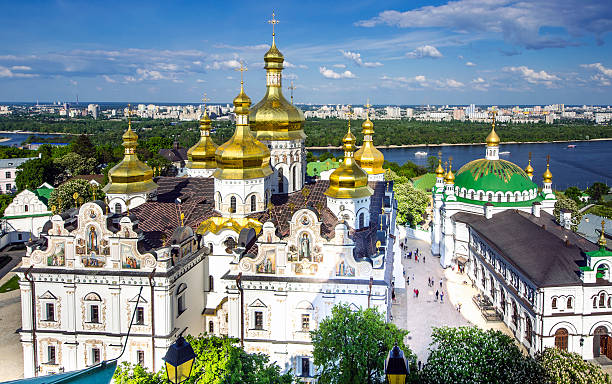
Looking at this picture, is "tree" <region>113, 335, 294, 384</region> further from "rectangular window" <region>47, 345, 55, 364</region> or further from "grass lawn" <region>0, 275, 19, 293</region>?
"grass lawn" <region>0, 275, 19, 293</region>

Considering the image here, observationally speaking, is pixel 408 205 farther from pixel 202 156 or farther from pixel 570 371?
pixel 570 371

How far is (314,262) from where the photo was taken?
11.5 meters

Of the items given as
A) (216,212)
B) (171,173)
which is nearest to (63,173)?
(171,173)

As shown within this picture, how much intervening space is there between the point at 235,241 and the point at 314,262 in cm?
279

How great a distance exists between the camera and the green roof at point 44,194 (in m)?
26.6

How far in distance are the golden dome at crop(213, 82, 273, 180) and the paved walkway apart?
6.88 m

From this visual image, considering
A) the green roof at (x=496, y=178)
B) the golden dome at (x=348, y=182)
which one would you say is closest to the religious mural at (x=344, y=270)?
the golden dome at (x=348, y=182)

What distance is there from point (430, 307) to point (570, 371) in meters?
8.43

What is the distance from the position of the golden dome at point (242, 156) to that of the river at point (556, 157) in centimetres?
3261

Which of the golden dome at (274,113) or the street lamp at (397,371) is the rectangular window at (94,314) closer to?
the golden dome at (274,113)

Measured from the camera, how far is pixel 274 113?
53.0 ft

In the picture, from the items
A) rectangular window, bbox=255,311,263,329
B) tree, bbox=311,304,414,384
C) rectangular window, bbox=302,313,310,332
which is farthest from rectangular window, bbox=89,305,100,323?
tree, bbox=311,304,414,384

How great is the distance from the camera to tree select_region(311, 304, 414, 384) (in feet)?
29.6

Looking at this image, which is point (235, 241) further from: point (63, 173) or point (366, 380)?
point (63, 173)
